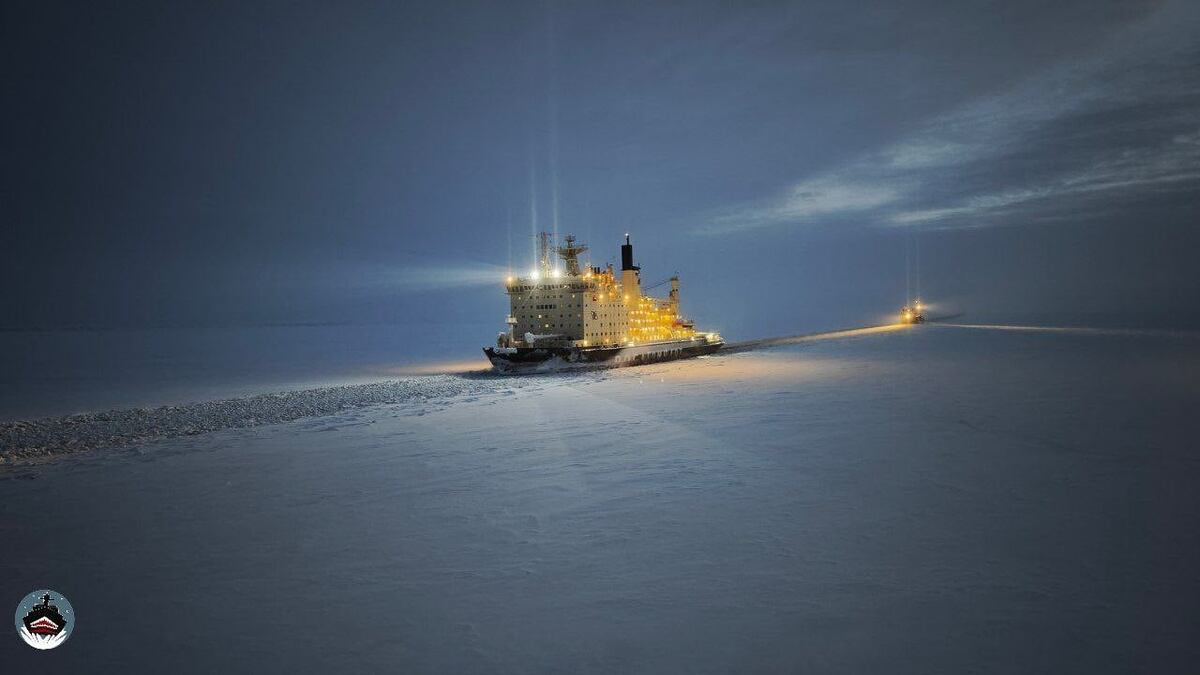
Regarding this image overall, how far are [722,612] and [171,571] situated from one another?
738 centimetres

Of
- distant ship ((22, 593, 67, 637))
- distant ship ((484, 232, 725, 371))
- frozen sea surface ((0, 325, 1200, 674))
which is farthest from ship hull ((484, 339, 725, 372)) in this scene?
distant ship ((22, 593, 67, 637))

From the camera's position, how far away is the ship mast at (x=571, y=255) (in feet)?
151

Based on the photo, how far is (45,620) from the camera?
5.99 meters

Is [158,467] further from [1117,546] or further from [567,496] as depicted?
[1117,546]

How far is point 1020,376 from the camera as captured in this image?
30.1 metres

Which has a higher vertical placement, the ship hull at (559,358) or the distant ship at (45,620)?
the ship hull at (559,358)

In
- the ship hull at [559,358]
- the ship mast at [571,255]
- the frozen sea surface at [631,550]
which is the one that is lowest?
the frozen sea surface at [631,550]

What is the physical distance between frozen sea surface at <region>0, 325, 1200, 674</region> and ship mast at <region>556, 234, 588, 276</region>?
30.6 meters

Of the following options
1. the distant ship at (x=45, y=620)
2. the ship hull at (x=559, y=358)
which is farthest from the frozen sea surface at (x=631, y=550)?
the ship hull at (x=559, y=358)

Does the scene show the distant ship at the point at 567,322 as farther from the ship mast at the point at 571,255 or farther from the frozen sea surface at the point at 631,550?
the frozen sea surface at the point at 631,550

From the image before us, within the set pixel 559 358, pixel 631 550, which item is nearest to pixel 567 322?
pixel 559 358

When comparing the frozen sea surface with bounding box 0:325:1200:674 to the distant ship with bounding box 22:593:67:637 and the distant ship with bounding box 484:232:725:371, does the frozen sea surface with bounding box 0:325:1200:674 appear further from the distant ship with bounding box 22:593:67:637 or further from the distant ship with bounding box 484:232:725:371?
the distant ship with bounding box 484:232:725:371

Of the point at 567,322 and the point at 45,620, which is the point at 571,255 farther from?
the point at 45,620

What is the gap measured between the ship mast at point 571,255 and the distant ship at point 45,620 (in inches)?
1612
